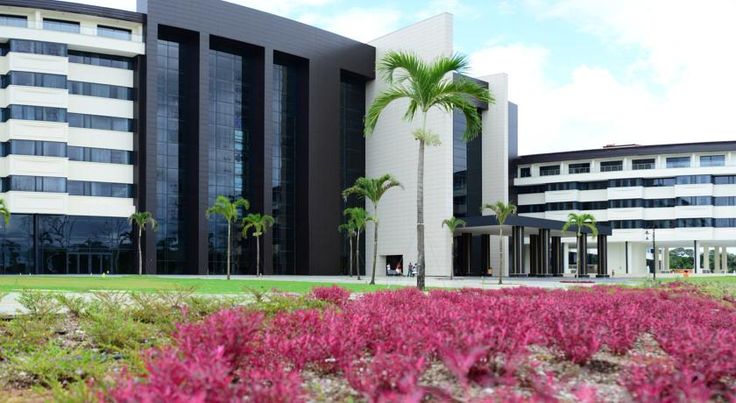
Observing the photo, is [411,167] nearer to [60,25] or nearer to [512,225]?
[512,225]

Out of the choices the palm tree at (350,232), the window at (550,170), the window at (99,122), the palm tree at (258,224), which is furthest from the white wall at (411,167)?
the window at (550,170)

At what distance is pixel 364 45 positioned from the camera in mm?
70062

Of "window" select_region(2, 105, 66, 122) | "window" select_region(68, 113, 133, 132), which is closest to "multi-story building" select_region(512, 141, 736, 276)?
"window" select_region(68, 113, 133, 132)

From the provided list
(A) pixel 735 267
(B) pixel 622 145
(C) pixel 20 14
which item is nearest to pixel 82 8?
(C) pixel 20 14

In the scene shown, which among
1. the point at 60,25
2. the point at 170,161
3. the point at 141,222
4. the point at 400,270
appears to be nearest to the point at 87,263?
the point at 141,222

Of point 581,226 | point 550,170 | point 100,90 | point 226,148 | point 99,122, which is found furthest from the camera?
point 550,170

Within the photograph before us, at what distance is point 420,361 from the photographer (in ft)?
13.6

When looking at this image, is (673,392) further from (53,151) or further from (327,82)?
(327,82)

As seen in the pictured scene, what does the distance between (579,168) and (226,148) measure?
51.1 meters

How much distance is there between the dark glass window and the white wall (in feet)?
81.8

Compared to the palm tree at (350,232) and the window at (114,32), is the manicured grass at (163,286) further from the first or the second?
the window at (114,32)

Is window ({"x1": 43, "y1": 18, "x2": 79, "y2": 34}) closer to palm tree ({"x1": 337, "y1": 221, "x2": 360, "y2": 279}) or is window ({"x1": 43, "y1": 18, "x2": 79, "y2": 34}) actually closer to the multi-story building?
palm tree ({"x1": 337, "y1": 221, "x2": 360, "y2": 279})

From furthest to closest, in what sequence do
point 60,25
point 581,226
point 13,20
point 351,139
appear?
point 351,139 → point 581,226 → point 60,25 → point 13,20

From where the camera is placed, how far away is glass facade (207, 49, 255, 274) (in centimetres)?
6234
